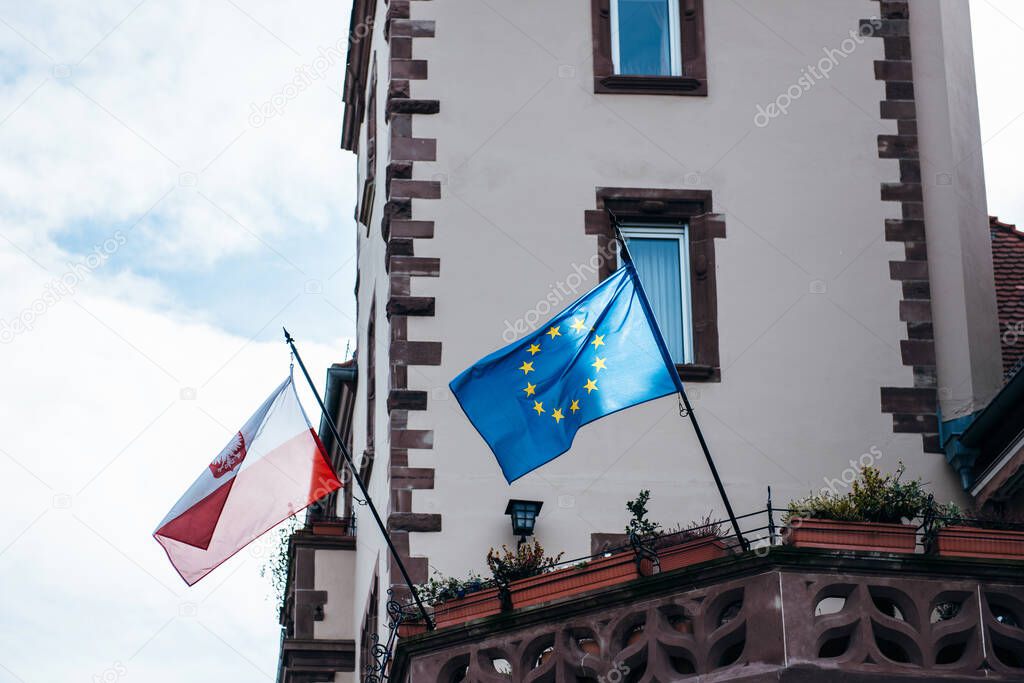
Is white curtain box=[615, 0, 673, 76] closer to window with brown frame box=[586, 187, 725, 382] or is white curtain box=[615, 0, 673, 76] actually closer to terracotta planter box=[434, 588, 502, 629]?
window with brown frame box=[586, 187, 725, 382]

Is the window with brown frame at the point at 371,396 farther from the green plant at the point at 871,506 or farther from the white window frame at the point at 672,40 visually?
the green plant at the point at 871,506

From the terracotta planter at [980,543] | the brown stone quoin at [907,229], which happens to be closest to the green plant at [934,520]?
the terracotta planter at [980,543]

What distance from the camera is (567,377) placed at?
18562mm

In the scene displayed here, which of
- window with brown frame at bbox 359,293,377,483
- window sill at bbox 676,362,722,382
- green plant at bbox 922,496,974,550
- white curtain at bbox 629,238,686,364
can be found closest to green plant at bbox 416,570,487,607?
window sill at bbox 676,362,722,382

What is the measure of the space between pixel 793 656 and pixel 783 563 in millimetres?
764

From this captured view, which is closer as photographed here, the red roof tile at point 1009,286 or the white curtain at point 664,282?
the white curtain at point 664,282

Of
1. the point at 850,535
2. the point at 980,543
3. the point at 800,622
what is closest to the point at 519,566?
the point at 800,622

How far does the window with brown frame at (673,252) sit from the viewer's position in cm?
2277

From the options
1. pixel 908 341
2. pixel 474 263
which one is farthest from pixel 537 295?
pixel 908 341

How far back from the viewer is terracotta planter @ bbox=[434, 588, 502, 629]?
18641 millimetres

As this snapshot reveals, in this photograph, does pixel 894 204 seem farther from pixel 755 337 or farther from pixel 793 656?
pixel 793 656

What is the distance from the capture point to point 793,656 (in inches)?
664

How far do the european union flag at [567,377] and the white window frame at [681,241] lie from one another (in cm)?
400

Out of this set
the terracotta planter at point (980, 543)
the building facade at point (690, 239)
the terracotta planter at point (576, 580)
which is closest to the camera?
the terracotta planter at point (980, 543)
